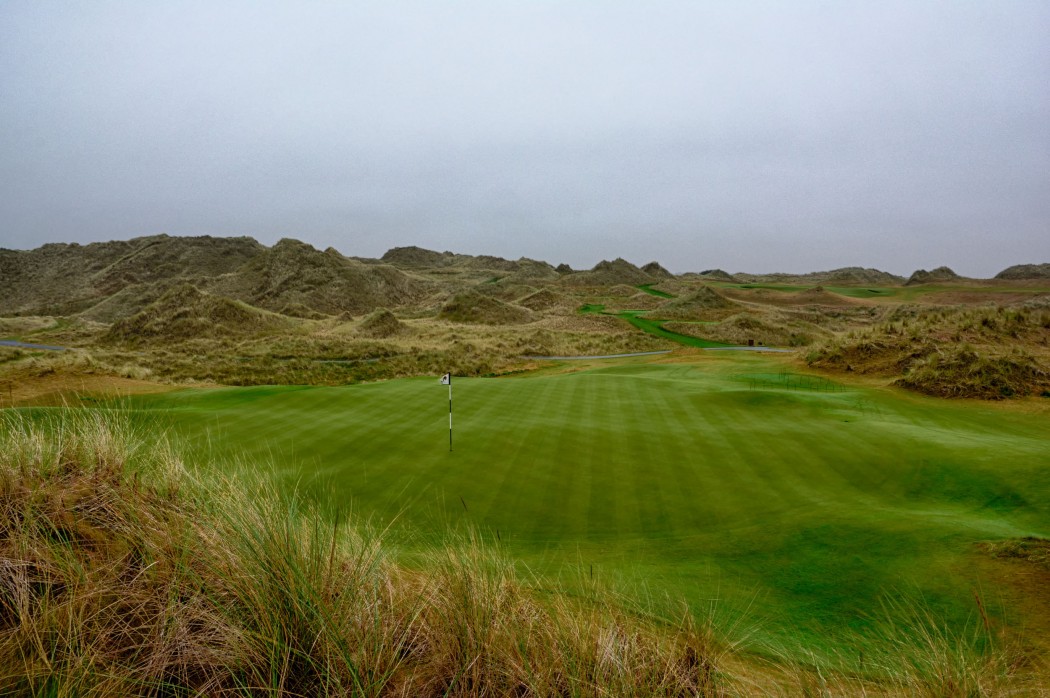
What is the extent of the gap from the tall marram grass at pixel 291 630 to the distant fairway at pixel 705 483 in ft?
5.67

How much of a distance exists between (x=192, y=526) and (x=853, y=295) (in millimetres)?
92909

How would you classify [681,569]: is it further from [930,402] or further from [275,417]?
[930,402]

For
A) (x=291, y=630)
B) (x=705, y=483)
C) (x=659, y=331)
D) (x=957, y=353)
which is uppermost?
(x=659, y=331)

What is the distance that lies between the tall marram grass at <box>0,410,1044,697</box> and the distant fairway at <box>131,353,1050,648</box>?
1728mm

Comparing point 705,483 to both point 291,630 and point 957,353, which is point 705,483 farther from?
point 957,353

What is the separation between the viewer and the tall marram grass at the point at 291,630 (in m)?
2.35

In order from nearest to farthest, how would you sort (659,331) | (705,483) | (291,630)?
(291,630) → (705,483) → (659,331)

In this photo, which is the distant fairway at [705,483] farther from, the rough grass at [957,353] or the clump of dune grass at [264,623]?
the rough grass at [957,353]

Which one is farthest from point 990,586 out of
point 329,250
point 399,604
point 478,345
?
point 329,250

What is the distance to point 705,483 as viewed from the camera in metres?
7.47

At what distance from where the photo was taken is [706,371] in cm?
2325

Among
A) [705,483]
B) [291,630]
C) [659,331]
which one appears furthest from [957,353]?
[659,331]

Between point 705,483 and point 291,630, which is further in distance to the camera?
point 705,483

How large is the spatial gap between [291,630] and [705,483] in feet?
21.0
